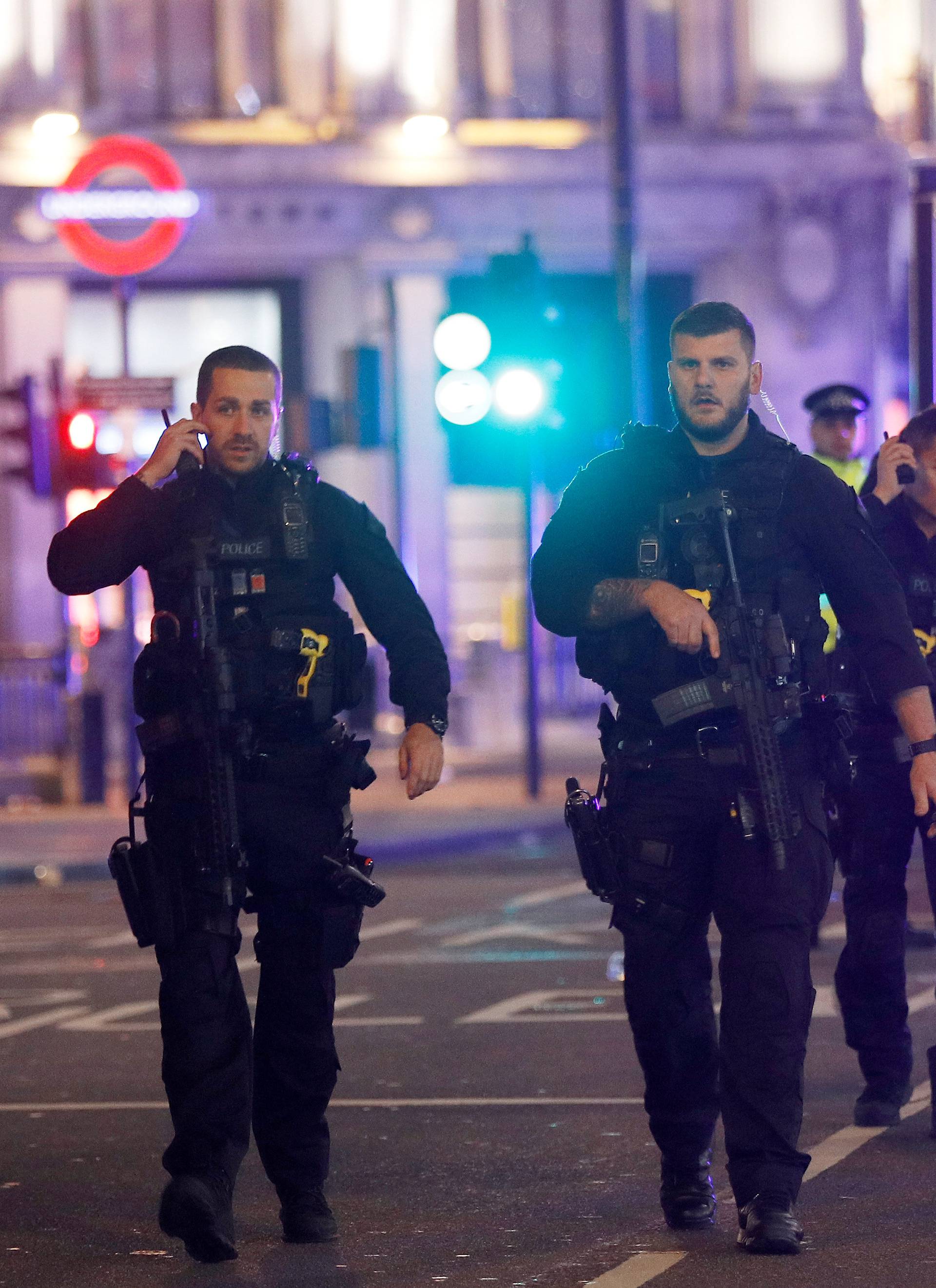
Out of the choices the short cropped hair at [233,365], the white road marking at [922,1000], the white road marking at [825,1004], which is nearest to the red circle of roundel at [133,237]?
the white road marking at [825,1004]

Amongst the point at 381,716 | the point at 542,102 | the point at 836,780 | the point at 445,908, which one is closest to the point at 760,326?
the point at 542,102

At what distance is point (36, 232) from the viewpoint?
81.0 feet

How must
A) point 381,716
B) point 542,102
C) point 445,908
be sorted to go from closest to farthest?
point 445,908
point 381,716
point 542,102

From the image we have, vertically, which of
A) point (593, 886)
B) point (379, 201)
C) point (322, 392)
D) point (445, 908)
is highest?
point (379, 201)

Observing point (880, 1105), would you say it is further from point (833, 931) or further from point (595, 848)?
point (833, 931)

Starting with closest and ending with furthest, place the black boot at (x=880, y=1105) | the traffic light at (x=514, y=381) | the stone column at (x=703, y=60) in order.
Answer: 1. the black boot at (x=880, y=1105)
2. the traffic light at (x=514, y=381)
3. the stone column at (x=703, y=60)

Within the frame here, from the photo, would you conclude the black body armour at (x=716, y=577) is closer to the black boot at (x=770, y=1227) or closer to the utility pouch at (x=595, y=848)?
the utility pouch at (x=595, y=848)

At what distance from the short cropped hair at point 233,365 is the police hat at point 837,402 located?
504 centimetres

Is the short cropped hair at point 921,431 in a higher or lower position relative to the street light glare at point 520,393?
lower

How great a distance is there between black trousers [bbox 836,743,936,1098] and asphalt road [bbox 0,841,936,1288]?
212mm

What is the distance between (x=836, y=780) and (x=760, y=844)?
284 mm

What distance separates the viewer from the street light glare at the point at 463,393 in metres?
16.8

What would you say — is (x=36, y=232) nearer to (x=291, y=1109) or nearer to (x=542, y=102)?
(x=542, y=102)

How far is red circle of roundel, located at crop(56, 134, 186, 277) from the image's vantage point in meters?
16.2
